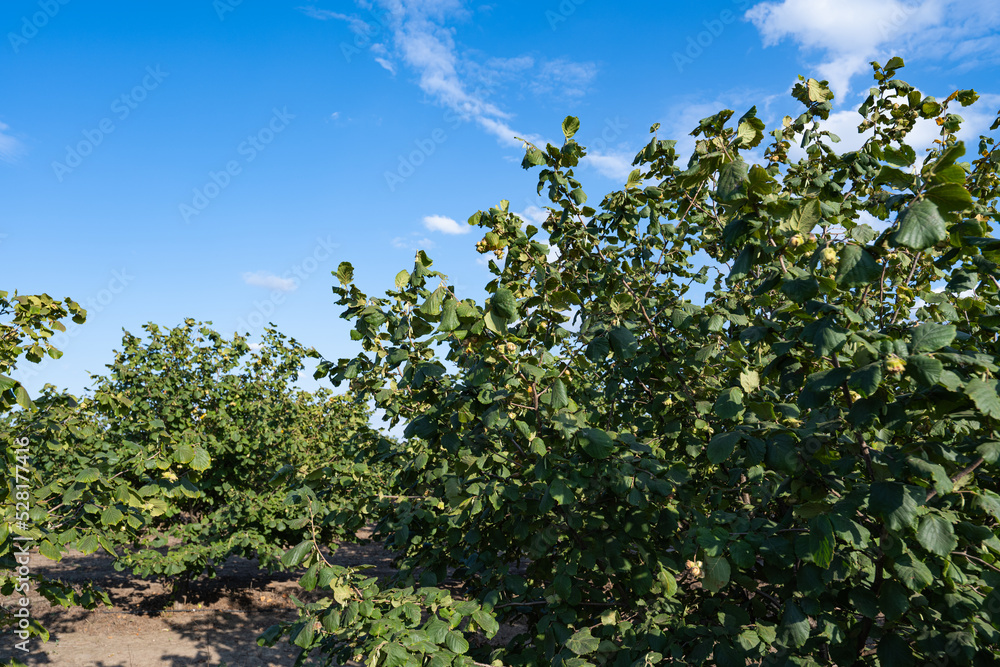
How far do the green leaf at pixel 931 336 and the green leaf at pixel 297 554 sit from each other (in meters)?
2.49

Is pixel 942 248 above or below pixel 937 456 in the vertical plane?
above

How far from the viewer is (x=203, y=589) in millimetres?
11828

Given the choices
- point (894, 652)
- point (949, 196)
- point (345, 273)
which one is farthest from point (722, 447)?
point (345, 273)

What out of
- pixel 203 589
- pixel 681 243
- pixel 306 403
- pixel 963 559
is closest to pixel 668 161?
pixel 681 243

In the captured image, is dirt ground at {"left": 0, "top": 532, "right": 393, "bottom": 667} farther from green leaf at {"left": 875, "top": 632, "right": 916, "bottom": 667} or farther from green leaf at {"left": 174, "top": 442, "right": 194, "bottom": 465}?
green leaf at {"left": 875, "top": 632, "right": 916, "bottom": 667}

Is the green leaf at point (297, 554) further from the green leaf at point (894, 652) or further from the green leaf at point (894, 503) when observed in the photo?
the green leaf at point (894, 652)

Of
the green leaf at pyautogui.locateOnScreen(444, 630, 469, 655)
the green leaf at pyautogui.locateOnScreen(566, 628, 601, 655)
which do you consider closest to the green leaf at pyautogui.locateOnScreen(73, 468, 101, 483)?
the green leaf at pyautogui.locateOnScreen(444, 630, 469, 655)

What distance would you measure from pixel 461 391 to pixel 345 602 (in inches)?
44.9

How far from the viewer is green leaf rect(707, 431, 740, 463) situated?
225cm

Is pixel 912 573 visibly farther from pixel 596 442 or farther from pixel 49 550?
pixel 49 550

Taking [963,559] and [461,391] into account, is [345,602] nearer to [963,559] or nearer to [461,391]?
[461,391]

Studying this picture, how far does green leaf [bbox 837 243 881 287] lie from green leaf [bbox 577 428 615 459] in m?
1.15

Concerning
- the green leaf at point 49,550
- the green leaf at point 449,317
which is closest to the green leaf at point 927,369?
the green leaf at point 449,317

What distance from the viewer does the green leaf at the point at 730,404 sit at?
2381 millimetres
